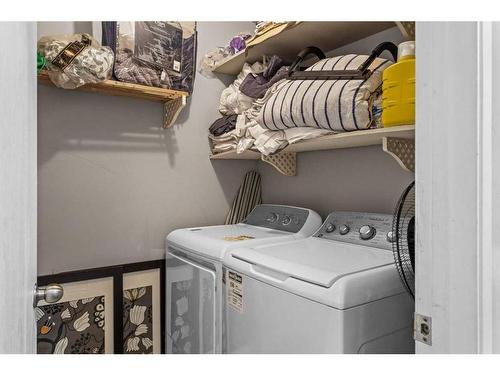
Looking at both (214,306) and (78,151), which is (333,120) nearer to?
(214,306)

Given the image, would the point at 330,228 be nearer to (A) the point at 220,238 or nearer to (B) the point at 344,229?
(B) the point at 344,229

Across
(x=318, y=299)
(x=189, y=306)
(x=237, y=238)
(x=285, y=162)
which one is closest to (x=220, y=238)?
(x=237, y=238)

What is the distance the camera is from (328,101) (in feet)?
4.48

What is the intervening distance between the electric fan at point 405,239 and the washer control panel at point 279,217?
83 cm

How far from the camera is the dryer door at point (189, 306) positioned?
157cm

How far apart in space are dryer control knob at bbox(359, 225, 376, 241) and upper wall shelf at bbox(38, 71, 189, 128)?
1107 mm

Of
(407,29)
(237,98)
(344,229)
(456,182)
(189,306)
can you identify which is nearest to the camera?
(456,182)

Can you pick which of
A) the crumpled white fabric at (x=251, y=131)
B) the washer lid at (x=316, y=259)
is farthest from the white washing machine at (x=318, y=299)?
the crumpled white fabric at (x=251, y=131)

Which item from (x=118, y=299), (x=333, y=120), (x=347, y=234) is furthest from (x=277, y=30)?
(x=118, y=299)

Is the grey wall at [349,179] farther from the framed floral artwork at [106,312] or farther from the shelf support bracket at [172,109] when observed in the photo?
the framed floral artwork at [106,312]

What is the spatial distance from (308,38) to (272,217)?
934 mm

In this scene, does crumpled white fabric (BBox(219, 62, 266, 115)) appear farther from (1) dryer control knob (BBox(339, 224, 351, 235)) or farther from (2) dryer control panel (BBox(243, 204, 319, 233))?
(1) dryer control knob (BBox(339, 224, 351, 235))
